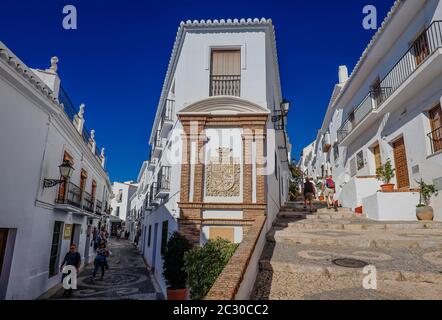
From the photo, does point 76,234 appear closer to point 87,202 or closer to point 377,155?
point 87,202

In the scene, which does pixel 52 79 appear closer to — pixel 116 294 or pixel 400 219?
pixel 116 294

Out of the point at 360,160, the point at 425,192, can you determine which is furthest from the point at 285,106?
the point at 360,160

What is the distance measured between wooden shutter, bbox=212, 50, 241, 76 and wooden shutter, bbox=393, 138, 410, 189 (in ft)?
24.5

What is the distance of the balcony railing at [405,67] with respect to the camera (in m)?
8.95

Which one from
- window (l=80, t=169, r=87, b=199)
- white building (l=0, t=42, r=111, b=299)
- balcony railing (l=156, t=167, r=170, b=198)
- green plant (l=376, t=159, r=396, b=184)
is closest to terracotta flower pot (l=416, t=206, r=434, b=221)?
green plant (l=376, t=159, r=396, b=184)

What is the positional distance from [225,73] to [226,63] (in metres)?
0.38

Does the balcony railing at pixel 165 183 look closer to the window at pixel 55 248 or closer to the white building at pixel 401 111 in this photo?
the window at pixel 55 248

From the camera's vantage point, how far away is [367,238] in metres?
7.00

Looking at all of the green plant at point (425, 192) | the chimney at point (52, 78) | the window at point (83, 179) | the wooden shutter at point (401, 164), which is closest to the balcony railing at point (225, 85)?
the chimney at point (52, 78)

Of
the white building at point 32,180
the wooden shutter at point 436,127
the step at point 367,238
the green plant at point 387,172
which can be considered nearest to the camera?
the step at point 367,238

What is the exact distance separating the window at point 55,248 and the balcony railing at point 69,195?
0.94 m

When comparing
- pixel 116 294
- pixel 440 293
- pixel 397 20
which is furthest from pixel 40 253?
pixel 397 20

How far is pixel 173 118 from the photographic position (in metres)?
10.8
